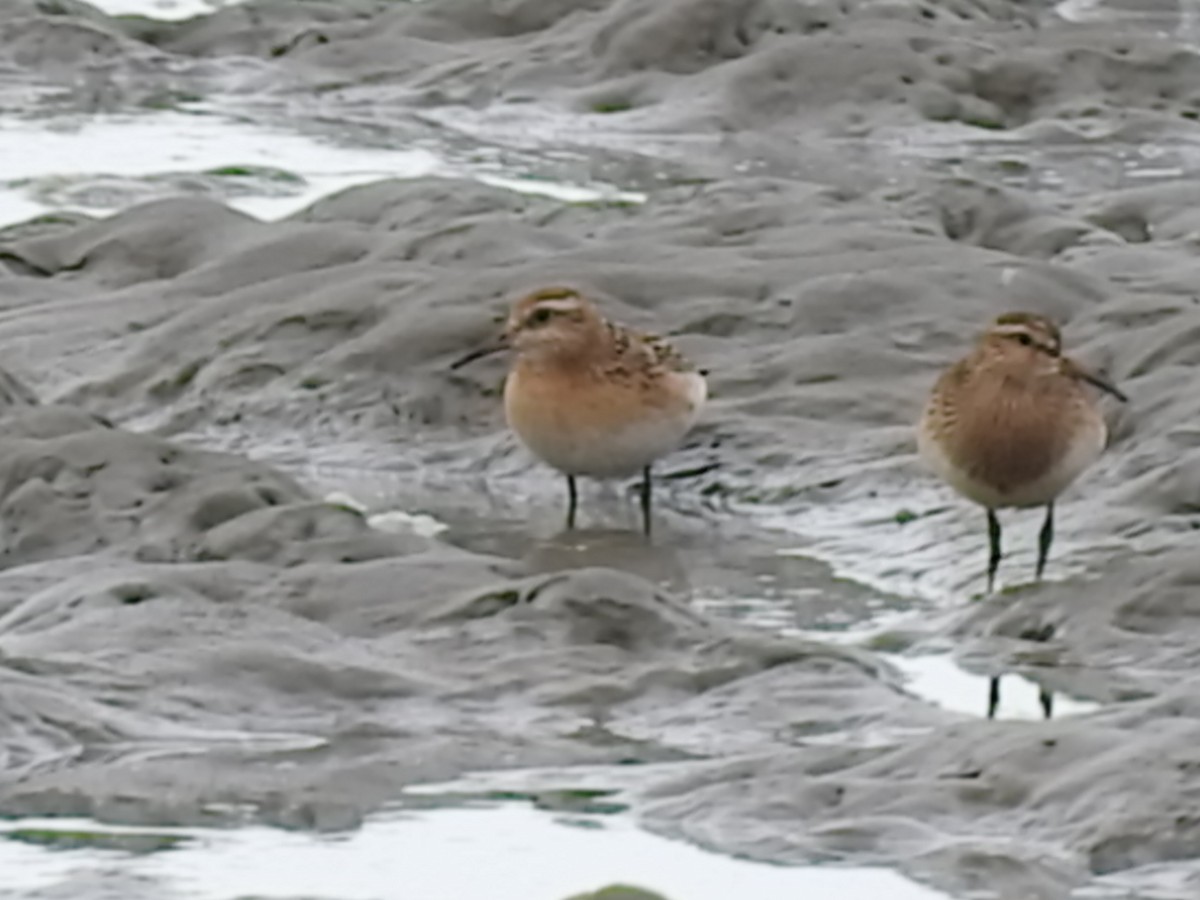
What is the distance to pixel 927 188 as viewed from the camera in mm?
15172

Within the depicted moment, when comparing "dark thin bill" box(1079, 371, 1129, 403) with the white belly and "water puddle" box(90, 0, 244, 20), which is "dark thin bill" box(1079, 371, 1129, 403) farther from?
"water puddle" box(90, 0, 244, 20)

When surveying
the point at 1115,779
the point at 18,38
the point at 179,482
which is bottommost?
the point at 18,38

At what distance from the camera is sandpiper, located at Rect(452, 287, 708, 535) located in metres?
11.3

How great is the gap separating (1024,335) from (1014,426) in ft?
1.09

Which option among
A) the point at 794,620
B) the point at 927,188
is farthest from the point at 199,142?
the point at 794,620

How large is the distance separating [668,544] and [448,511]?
0.85m

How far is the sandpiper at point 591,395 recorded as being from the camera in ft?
37.1

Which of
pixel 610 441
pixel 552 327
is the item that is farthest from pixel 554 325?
pixel 610 441

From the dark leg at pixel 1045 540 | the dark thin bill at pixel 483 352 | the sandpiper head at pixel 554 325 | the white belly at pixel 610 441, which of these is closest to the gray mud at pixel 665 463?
the dark leg at pixel 1045 540

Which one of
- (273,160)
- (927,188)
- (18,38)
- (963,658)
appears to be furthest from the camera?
(18,38)

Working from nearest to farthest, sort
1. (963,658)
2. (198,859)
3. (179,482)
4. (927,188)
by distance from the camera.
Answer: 1. (198,859)
2. (963,658)
3. (179,482)
4. (927,188)

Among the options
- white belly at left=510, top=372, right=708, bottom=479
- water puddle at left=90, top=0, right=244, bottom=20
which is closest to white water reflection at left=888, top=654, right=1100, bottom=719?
white belly at left=510, top=372, right=708, bottom=479

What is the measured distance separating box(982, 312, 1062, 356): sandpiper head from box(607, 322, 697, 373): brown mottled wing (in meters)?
1.30

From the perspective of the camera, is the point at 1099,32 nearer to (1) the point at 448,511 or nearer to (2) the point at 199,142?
(2) the point at 199,142
